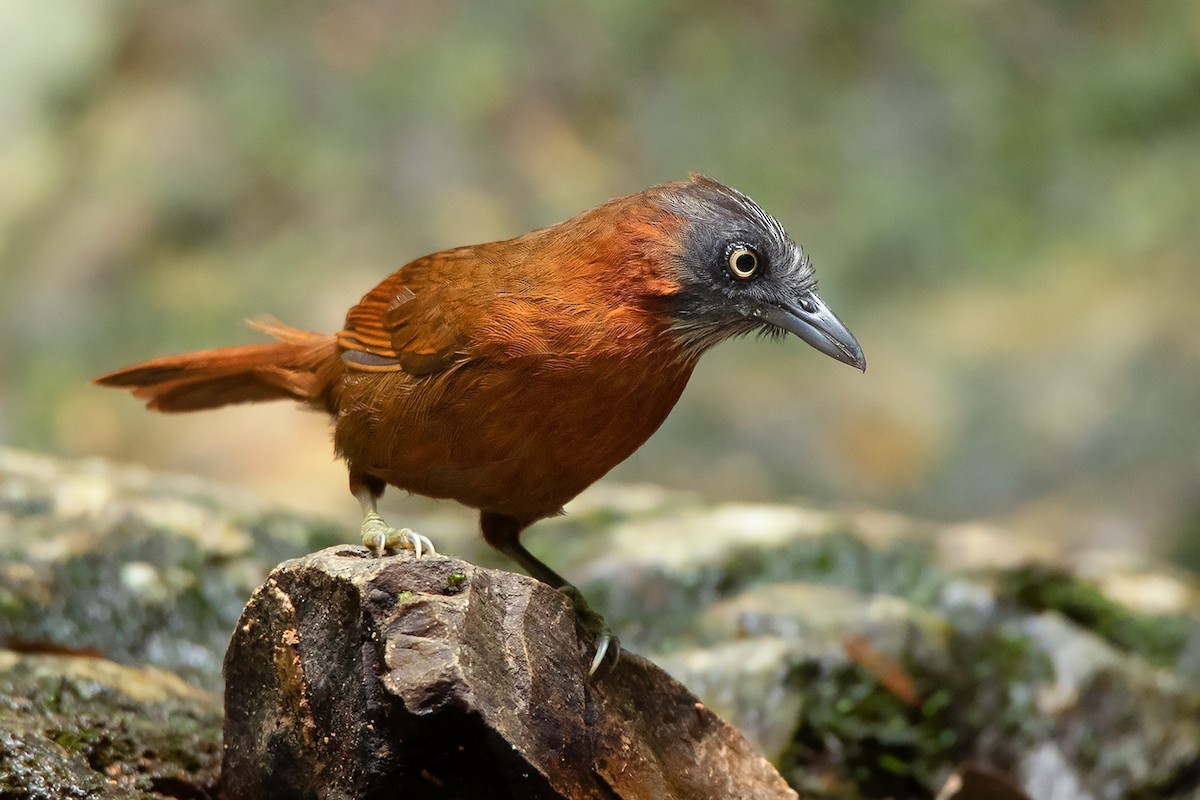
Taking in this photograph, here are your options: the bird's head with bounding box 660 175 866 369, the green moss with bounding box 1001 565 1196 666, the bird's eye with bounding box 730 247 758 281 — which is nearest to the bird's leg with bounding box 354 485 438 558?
the bird's head with bounding box 660 175 866 369

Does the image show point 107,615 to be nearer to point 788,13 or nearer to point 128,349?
point 128,349

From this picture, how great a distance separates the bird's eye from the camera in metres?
3.46

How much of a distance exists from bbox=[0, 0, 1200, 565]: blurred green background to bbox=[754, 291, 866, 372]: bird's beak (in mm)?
5502

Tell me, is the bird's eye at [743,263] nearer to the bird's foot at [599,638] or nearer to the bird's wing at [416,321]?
the bird's wing at [416,321]

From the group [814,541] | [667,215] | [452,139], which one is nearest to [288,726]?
[667,215]

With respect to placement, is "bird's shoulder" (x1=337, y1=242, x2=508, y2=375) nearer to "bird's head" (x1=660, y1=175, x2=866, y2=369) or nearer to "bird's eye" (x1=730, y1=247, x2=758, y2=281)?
"bird's head" (x1=660, y1=175, x2=866, y2=369)

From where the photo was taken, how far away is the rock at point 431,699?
104 inches

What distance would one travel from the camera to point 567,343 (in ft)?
10.9

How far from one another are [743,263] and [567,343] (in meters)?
0.55

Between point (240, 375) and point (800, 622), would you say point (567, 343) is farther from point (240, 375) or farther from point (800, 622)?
point (800, 622)

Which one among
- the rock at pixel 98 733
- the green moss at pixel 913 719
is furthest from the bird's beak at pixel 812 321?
the rock at pixel 98 733

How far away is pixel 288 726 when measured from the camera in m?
2.87

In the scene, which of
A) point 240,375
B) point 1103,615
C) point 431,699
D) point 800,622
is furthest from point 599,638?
point 1103,615

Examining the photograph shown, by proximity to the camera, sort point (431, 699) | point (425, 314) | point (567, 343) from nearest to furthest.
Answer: point (431, 699) < point (567, 343) < point (425, 314)
